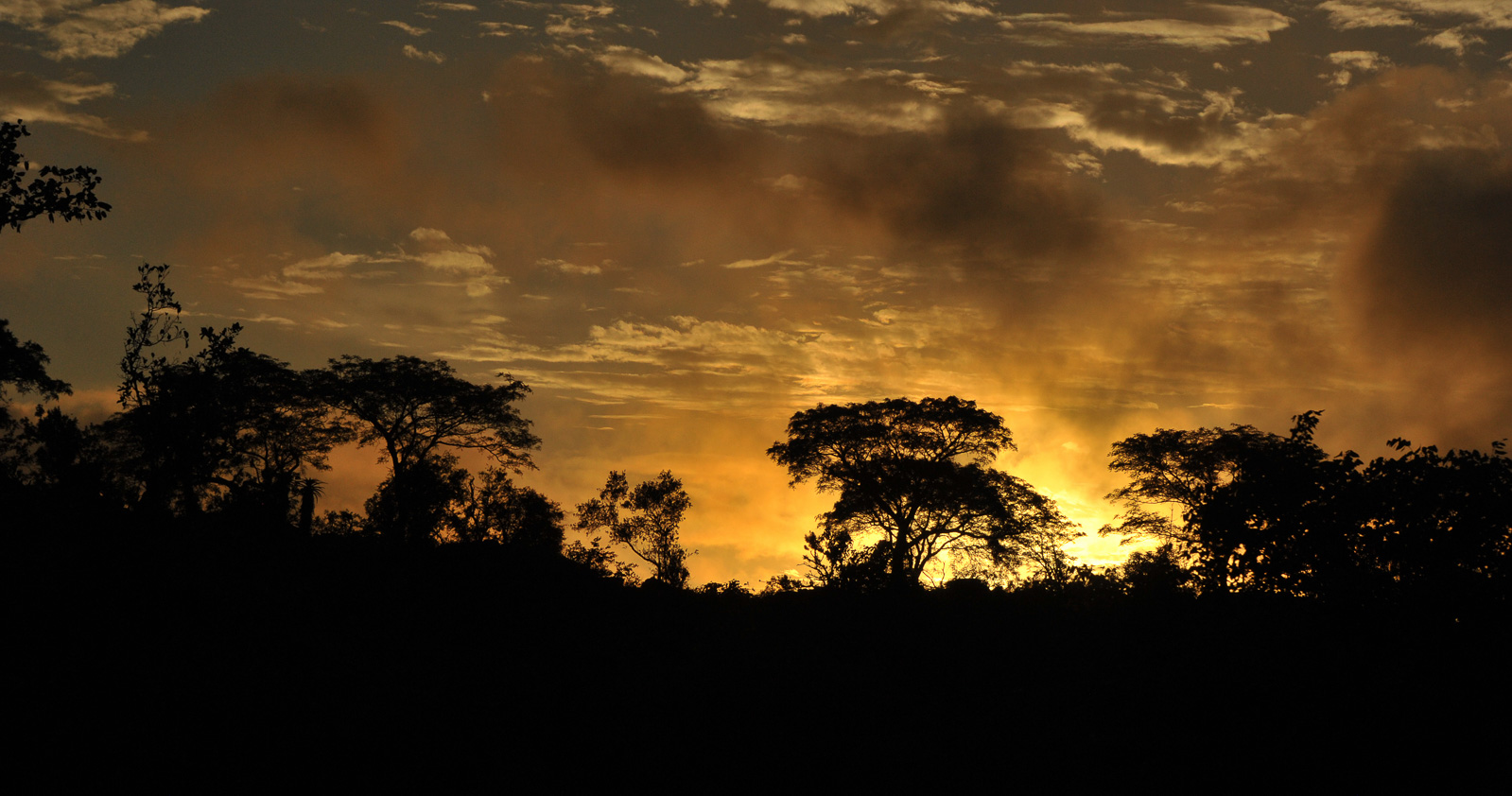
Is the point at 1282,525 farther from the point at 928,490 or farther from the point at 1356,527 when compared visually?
the point at 928,490

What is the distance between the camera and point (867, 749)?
16.7m

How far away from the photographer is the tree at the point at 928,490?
161 ft

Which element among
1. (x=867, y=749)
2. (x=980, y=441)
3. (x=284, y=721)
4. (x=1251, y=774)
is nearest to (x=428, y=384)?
(x=980, y=441)

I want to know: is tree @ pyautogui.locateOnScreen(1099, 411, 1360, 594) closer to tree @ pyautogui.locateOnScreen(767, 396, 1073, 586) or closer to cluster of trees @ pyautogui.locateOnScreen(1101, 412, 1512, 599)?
cluster of trees @ pyautogui.locateOnScreen(1101, 412, 1512, 599)

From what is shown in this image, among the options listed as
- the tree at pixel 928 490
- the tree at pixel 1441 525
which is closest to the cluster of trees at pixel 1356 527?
the tree at pixel 1441 525

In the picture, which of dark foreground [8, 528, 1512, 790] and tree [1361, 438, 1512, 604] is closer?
dark foreground [8, 528, 1512, 790]

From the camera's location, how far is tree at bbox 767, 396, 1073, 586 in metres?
49.2

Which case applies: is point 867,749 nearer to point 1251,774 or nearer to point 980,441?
point 1251,774

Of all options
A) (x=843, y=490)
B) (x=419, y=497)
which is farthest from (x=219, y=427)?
(x=843, y=490)

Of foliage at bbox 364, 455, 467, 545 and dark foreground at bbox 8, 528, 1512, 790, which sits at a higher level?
foliage at bbox 364, 455, 467, 545

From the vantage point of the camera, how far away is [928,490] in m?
48.9

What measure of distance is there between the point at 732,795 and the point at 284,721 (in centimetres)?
762

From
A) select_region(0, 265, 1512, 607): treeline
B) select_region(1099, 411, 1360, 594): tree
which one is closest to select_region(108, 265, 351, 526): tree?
select_region(0, 265, 1512, 607): treeline

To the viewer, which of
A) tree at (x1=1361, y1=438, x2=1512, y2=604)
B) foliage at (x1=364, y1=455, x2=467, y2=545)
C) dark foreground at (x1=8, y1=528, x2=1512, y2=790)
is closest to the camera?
dark foreground at (x1=8, y1=528, x2=1512, y2=790)
